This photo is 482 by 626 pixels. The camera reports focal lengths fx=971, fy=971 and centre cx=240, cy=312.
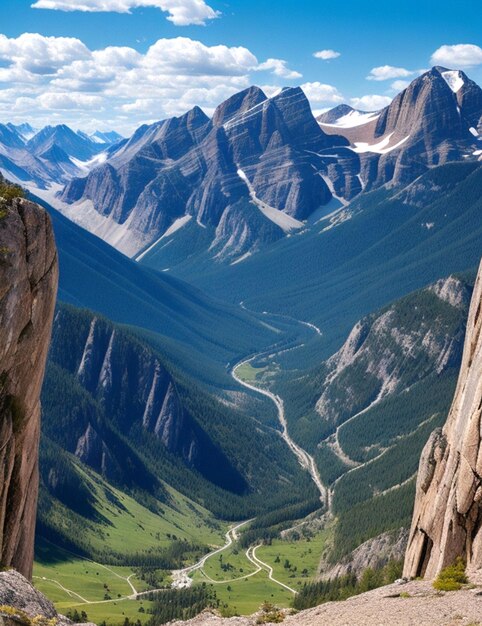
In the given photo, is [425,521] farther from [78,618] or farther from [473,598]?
[78,618]

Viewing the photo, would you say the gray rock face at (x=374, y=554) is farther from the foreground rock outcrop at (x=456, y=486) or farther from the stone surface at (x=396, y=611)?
the stone surface at (x=396, y=611)

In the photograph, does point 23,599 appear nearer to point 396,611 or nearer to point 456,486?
point 396,611

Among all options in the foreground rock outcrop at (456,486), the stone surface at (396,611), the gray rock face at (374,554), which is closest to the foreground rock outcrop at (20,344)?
the stone surface at (396,611)

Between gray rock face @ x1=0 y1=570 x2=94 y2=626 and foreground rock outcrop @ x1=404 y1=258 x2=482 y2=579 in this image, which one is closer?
gray rock face @ x1=0 y1=570 x2=94 y2=626

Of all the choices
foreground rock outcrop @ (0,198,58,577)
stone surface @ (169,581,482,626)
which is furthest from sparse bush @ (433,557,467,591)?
foreground rock outcrop @ (0,198,58,577)

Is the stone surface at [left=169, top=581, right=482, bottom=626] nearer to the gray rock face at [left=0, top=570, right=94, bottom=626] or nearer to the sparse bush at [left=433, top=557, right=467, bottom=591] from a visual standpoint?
the sparse bush at [left=433, top=557, right=467, bottom=591]

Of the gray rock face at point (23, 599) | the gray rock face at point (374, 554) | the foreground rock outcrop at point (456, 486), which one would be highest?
the foreground rock outcrop at point (456, 486)

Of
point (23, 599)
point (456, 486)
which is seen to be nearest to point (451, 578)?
point (456, 486)
